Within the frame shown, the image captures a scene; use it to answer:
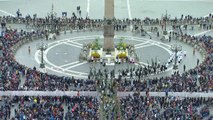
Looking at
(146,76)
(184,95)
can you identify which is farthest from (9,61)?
(184,95)

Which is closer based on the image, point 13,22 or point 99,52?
point 99,52

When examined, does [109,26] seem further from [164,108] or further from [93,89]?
[164,108]

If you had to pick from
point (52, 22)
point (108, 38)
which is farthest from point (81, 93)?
point (52, 22)

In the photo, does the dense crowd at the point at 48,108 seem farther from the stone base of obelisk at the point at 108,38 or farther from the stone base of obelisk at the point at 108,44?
the stone base of obelisk at the point at 108,44

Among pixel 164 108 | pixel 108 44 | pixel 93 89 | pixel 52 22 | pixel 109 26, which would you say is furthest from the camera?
pixel 52 22

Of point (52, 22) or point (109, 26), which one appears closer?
point (109, 26)

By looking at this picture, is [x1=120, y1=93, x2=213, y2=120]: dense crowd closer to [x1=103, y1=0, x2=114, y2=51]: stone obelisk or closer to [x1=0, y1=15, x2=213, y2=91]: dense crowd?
[x1=0, y1=15, x2=213, y2=91]: dense crowd

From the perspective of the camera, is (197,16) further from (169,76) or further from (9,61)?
(9,61)
